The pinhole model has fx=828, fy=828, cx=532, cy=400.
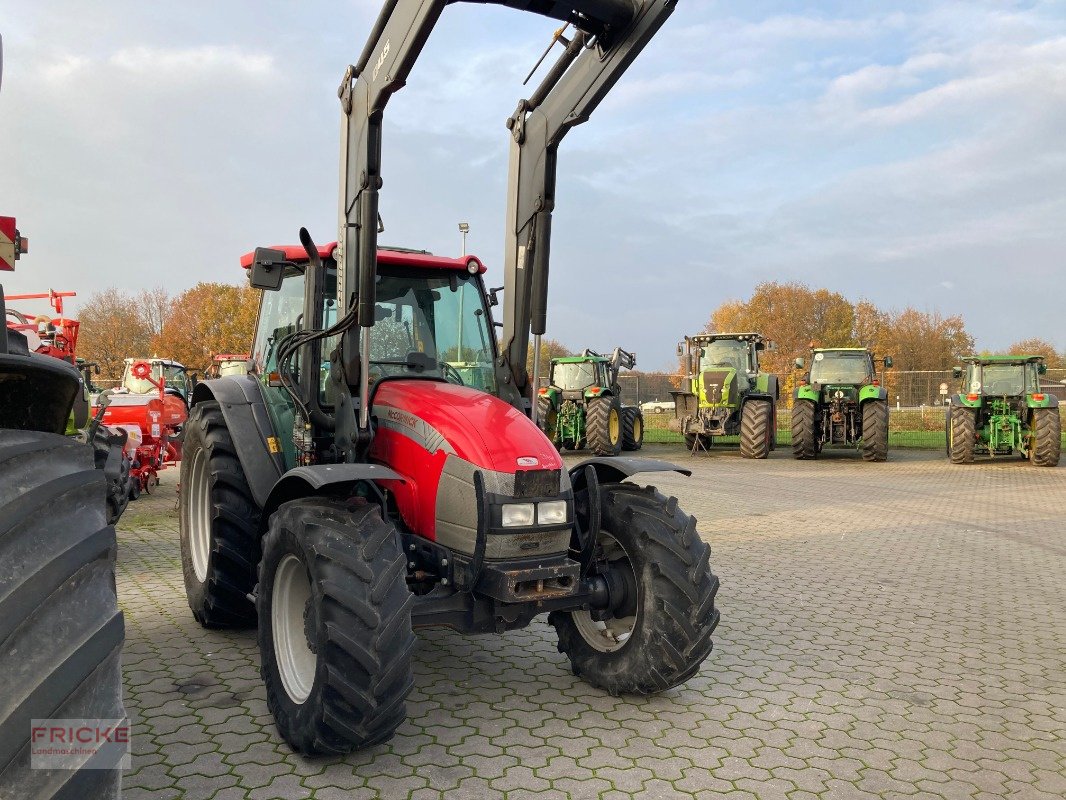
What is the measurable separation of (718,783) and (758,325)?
5070cm

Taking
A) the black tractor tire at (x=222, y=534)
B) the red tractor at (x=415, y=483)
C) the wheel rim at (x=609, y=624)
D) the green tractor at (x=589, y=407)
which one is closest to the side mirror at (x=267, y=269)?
the red tractor at (x=415, y=483)

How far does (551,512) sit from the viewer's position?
3.75 m

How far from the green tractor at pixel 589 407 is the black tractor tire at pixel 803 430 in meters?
3.92

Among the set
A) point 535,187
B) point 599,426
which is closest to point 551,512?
point 535,187

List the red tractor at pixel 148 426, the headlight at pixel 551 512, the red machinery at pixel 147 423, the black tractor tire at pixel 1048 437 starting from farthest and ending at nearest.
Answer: the black tractor tire at pixel 1048 437
the red machinery at pixel 147 423
the red tractor at pixel 148 426
the headlight at pixel 551 512

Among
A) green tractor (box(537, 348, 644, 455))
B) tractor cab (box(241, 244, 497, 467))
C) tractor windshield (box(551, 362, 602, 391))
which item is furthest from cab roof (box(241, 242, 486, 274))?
tractor windshield (box(551, 362, 602, 391))

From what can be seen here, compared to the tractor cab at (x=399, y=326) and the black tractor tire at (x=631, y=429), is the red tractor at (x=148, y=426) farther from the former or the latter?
the black tractor tire at (x=631, y=429)

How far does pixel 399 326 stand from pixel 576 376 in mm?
15998

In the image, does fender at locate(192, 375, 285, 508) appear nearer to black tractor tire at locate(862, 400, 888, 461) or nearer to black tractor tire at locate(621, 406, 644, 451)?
black tractor tire at locate(862, 400, 888, 461)

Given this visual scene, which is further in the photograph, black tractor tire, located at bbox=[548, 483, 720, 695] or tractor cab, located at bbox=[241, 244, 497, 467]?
tractor cab, located at bbox=[241, 244, 497, 467]

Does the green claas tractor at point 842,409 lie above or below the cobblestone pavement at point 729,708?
above

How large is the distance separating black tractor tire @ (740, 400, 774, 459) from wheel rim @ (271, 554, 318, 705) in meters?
15.6

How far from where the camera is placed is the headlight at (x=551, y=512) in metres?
3.71

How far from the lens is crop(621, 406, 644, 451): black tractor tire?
20656 mm
